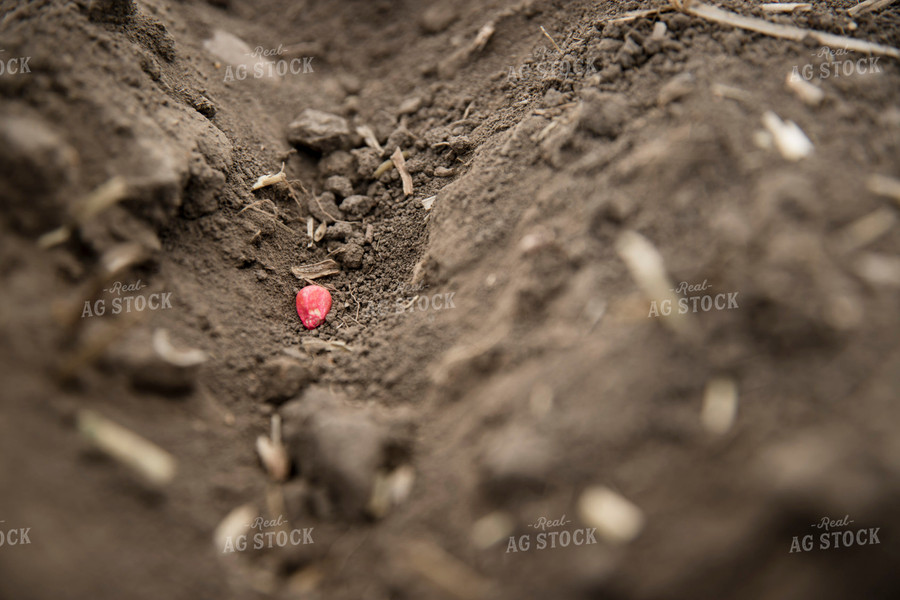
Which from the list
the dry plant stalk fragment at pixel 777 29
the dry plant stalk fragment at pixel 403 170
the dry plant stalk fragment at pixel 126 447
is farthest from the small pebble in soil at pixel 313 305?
the dry plant stalk fragment at pixel 777 29

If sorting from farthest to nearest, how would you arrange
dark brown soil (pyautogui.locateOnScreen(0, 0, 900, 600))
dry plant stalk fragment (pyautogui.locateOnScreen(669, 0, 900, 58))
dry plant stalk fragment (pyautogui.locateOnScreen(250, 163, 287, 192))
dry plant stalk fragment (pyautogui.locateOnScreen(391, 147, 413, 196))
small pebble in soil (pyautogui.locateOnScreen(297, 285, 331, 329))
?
dry plant stalk fragment (pyautogui.locateOnScreen(391, 147, 413, 196)) < dry plant stalk fragment (pyautogui.locateOnScreen(250, 163, 287, 192)) < small pebble in soil (pyautogui.locateOnScreen(297, 285, 331, 329)) < dry plant stalk fragment (pyautogui.locateOnScreen(669, 0, 900, 58)) < dark brown soil (pyautogui.locateOnScreen(0, 0, 900, 600))

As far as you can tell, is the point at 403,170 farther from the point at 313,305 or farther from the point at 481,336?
the point at 481,336

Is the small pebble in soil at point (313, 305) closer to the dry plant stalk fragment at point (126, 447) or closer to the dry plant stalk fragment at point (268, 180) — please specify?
the dry plant stalk fragment at point (268, 180)

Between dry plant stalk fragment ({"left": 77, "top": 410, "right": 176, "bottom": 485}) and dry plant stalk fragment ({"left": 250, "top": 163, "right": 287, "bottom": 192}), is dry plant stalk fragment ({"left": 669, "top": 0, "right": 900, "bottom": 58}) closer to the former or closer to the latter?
dry plant stalk fragment ({"left": 250, "top": 163, "right": 287, "bottom": 192})

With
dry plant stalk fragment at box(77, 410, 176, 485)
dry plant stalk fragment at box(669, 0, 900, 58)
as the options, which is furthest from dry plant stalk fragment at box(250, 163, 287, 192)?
dry plant stalk fragment at box(669, 0, 900, 58)

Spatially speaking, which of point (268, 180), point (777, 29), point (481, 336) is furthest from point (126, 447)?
point (777, 29)

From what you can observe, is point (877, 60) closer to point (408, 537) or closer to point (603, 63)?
point (603, 63)
